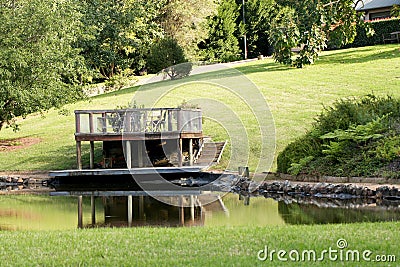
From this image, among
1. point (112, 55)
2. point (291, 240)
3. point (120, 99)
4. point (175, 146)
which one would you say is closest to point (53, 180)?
point (175, 146)

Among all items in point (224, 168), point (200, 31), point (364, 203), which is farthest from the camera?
point (200, 31)

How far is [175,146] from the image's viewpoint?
2497 cm

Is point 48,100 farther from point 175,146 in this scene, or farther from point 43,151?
point 175,146

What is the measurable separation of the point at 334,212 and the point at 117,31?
34.7 meters

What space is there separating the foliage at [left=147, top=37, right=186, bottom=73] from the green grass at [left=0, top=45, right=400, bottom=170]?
4.18 metres

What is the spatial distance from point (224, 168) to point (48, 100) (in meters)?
8.97

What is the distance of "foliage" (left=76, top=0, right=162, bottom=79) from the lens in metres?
46.0

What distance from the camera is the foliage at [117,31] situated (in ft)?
151

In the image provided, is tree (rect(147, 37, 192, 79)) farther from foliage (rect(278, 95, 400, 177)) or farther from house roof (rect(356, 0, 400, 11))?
foliage (rect(278, 95, 400, 177))

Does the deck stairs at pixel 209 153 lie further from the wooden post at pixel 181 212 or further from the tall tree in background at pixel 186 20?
the tall tree in background at pixel 186 20

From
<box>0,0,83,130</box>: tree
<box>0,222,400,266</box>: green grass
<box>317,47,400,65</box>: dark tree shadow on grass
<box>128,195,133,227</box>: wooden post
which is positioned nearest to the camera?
<box>0,222,400,266</box>: green grass

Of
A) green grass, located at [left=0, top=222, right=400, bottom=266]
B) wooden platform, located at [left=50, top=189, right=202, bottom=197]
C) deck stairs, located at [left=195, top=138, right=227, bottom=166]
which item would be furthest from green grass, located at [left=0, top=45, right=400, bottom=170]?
green grass, located at [left=0, top=222, right=400, bottom=266]

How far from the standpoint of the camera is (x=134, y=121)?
2364 cm

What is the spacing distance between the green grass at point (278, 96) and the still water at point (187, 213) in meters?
6.53
